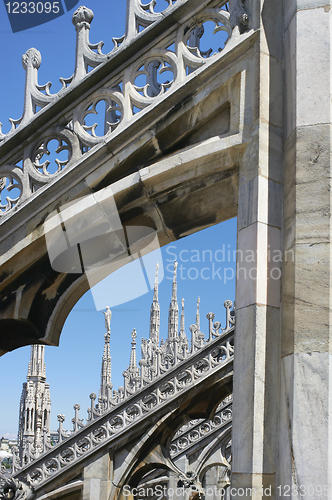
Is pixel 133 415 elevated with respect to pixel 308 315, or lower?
elevated

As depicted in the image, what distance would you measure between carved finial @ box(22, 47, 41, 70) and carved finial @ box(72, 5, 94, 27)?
37 cm

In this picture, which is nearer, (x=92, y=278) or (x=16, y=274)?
(x=16, y=274)

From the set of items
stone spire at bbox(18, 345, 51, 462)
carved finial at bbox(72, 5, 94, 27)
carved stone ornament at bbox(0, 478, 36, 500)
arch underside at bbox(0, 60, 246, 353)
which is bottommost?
carved stone ornament at bbox(0, 478, 36, 500)

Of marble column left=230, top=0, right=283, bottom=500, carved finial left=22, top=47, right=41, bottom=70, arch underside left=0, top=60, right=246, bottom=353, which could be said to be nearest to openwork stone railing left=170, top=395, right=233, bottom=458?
arch underside left=0, top=60, right=246, bottom=353

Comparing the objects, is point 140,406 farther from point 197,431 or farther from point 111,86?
point 111,86

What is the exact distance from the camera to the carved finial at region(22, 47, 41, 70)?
157 inches

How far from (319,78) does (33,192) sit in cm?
184

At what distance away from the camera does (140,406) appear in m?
10.5

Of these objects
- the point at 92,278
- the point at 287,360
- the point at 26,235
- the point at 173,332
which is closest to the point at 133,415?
the point at 92,278

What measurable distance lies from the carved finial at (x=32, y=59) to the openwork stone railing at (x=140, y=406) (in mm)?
7236

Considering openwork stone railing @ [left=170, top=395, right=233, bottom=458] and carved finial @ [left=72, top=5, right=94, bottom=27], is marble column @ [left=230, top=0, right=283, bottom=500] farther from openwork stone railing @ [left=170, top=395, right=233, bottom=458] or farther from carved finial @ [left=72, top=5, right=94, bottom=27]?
openwork stone railing @ [left=170, top=395, right=233, bottom=458]

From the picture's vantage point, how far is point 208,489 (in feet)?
59.0

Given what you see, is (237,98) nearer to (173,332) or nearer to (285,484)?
(285,484)

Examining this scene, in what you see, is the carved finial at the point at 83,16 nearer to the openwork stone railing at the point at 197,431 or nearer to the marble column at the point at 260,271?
the marble column at the point at 260,271
